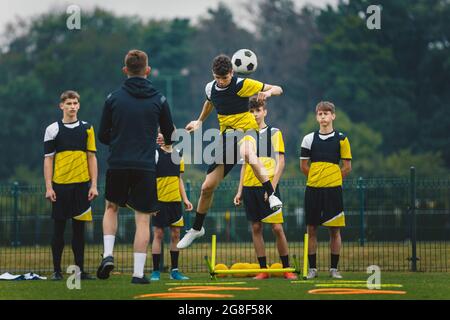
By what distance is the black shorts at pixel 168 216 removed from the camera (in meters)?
16.7

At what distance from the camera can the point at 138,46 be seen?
94.2 metres

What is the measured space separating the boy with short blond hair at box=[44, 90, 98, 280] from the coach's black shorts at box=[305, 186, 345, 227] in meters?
3.17

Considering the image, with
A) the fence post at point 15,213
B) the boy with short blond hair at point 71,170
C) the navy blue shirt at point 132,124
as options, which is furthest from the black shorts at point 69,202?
the fence post at point 15,213

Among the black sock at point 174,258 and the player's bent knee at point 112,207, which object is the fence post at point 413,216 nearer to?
the black sock at point 174,258

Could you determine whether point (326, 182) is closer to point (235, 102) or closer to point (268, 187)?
point (268, 187)

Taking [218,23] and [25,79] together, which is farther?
[218,23]

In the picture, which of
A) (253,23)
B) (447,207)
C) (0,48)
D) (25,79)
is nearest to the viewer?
(447,207)

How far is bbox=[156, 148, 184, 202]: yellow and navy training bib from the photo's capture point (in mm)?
16734

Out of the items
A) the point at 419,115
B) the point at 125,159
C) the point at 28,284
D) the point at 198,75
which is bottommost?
the point at 28,284

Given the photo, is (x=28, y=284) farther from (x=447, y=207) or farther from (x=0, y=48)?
(x=0, y=48)

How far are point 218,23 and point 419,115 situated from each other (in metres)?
35.1

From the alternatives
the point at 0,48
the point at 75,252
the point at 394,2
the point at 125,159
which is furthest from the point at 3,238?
the point at 0,48

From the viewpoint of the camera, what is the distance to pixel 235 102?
14398 millimetres

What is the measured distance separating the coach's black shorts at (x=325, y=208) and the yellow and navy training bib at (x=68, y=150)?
326cm
